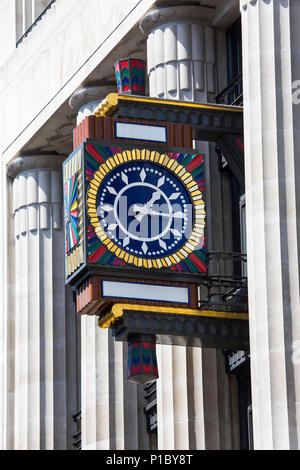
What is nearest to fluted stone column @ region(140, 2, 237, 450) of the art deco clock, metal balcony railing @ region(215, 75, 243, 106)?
metal balcony railing @ region(215, 75, 243, 106)

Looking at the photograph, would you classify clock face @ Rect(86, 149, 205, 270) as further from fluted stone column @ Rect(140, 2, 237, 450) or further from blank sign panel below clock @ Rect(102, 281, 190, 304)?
fluted stone column @ Rect(140, 2, 237, 450)

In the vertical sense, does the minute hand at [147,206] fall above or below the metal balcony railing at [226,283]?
above

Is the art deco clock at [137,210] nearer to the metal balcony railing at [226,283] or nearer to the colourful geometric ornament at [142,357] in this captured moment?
the metal balcony railing at [226,283]

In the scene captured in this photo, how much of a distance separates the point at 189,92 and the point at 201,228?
5408 millimetres

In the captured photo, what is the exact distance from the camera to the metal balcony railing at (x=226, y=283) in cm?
3738

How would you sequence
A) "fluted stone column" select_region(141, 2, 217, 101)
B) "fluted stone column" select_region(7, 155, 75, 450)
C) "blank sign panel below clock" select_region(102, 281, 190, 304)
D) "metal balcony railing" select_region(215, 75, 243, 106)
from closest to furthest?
"blank sign panel below clock" select_region(102, 281, 190, 304) < "metal balcony railing" select_region(215, 75, 243, 106) < "fluted stone column" select_region(141, 2, 217, 101) < "fluted stone column" select_region(7, 155, 75, 450)

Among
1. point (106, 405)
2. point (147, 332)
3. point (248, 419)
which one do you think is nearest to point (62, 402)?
point (106, 405)

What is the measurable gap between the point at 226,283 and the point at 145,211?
4.09 m

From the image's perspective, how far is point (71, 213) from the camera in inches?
1486

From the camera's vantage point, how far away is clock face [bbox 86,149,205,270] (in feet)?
121

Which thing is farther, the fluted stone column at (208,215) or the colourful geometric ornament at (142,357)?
the fluted stone column at (208,215)

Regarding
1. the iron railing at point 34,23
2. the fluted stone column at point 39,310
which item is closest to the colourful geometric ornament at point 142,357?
the fluted stone column at point 39,310

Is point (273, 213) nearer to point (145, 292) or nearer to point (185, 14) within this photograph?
point (145, 292)

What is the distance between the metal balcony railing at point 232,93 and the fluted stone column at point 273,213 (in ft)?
14.5
